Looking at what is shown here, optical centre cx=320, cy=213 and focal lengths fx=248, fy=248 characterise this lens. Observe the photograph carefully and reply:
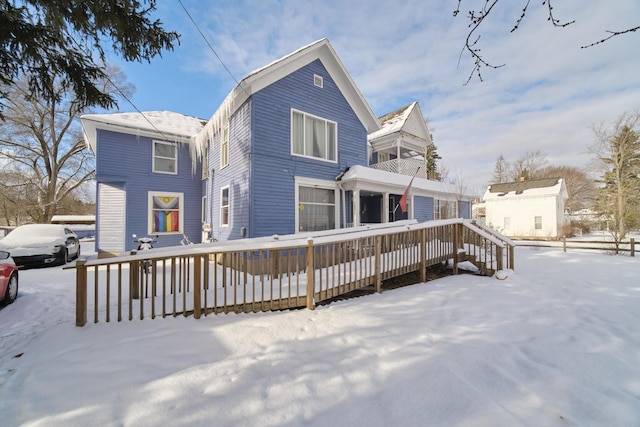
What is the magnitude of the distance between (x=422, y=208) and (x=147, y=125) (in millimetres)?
12817

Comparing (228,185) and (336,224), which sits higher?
(228,185)

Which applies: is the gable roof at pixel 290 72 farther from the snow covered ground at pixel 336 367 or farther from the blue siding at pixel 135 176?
the snow covered ground at pixel 336 367

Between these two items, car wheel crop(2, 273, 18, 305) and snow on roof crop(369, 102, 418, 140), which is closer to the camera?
car wheel crop(2, 273, 18, 305)

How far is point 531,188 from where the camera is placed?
926 inches

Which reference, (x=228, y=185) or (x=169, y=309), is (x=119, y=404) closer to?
(x=169, y=309)

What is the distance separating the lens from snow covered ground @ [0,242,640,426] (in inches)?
78.1

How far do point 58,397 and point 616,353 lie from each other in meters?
5.75

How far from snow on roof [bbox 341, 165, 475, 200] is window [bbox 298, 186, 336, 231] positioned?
90 centimetres

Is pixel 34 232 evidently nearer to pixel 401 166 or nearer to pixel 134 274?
pixel 134 274

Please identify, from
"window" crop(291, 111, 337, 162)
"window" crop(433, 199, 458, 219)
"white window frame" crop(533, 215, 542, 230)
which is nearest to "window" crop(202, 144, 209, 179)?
"window" crop(291, 111, 337, 162)

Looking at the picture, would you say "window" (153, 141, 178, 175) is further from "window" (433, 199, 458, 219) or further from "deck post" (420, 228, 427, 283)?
"window" (433, 199, 458, 219)

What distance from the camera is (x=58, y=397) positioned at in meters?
2.15

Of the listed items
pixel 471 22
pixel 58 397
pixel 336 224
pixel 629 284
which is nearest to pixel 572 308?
pixel 629 284

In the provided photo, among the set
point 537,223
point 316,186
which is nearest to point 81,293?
point 316,186
